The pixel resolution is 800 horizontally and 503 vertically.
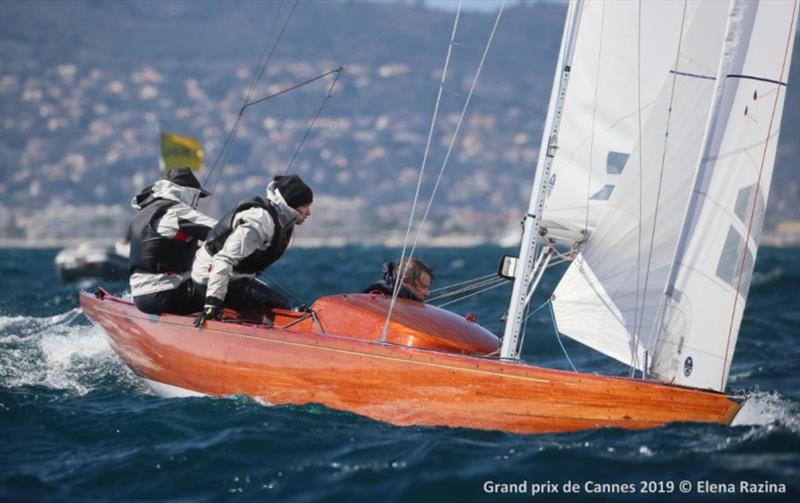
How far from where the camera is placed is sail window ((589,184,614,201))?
6461 millimetres

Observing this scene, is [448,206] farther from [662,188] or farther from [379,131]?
[662,188]

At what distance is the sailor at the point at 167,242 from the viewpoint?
689cm

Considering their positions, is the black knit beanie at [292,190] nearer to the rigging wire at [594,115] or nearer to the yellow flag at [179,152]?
the rigging wire at [594,115]

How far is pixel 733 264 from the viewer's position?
5902 mm

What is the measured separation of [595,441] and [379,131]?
624 feet

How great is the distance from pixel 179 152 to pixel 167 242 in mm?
15627

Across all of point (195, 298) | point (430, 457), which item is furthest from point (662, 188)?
point (195, 298)

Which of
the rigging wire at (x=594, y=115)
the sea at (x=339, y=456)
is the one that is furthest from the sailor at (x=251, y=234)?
the rigging wire at (x=594, y=115)

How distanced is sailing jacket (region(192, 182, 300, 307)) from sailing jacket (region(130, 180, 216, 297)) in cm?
28

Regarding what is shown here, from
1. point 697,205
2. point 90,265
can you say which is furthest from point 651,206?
point 90,265

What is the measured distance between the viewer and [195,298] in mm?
7035

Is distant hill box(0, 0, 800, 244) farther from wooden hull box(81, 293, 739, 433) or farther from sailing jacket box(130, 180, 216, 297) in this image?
wooden hull box(81, 293, 739, 433)

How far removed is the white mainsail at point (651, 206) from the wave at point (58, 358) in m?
3.10

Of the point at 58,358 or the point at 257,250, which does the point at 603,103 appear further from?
the point at 58,358
